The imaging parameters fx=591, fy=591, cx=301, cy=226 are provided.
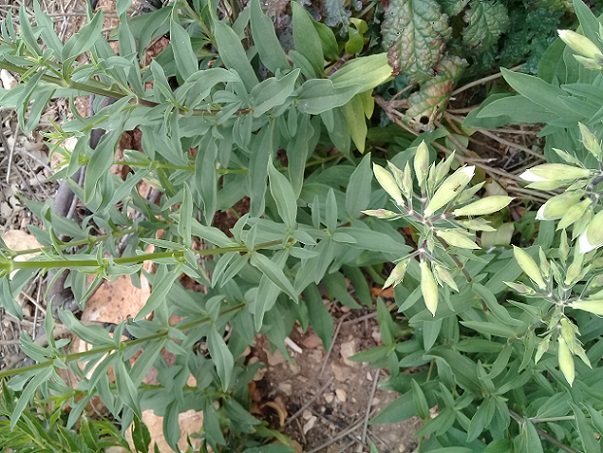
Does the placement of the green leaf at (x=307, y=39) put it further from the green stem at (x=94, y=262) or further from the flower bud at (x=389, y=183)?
the flower bud at (x=389, y=183)

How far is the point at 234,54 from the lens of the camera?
2.28 m

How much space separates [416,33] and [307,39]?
47 cm

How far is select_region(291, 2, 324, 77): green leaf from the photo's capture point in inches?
96.1

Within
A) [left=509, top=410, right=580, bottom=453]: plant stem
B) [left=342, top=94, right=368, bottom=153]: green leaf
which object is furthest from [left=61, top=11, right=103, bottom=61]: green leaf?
[left=509, top=410, right=580, bottom=453]: plant stem

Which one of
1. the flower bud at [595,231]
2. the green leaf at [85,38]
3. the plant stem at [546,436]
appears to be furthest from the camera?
the plant stem at [546,436]

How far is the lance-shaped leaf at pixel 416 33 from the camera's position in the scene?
8.21ft

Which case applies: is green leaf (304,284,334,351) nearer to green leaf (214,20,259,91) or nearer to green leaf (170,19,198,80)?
green leaf (214,20,259,91)

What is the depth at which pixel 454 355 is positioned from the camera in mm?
2637

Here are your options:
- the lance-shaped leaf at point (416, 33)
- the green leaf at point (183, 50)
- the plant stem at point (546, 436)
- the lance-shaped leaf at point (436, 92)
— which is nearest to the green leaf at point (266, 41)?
the green leaf at point (183, 50)

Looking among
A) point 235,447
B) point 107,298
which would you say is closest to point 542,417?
point 235,447

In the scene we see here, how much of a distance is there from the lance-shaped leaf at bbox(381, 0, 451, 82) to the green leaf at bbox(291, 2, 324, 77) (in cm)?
32

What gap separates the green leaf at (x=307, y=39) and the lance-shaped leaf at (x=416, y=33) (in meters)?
0.32

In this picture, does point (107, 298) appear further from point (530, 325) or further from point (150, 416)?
point (530, 325)

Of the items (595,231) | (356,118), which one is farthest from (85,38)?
(595,231)
